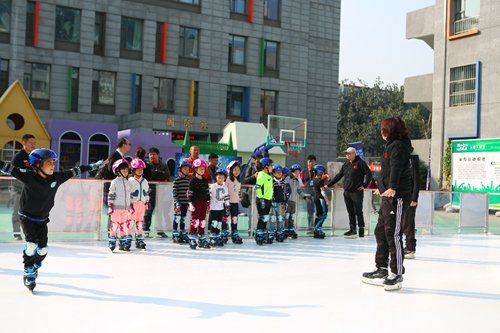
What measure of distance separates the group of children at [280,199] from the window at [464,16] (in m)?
22.1

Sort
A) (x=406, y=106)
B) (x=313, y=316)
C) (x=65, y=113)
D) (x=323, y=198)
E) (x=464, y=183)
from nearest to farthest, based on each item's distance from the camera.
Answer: (x=313, y=316) → (x=323, y=198) → (x=464, y=183) → (x=65, y=113) → (x=406, y=106)

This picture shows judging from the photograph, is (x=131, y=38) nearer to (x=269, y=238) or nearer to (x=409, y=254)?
(x=269, y=238)

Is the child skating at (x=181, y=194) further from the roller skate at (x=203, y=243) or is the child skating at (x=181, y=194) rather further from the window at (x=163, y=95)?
the window at (x=163, y=95)

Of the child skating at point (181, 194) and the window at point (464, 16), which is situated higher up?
→ the window at point (464, 16)

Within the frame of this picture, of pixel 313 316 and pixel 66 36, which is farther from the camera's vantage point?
pixel 66 36

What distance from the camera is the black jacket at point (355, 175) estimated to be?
13.6 meters

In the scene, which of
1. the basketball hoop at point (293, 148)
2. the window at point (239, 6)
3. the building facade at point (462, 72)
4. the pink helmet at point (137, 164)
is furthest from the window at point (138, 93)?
the pink helmet at point (137, 164)

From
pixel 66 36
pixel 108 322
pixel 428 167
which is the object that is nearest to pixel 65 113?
pixel 66 36

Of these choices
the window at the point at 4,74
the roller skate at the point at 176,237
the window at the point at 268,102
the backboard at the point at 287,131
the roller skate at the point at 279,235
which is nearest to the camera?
the roller skate at the point at 176,237

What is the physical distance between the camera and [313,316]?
18.5 feet

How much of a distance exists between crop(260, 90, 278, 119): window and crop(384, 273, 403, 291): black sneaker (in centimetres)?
3372

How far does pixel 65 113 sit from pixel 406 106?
4561 cm

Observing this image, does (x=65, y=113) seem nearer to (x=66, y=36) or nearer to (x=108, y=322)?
(x=66, y=36)

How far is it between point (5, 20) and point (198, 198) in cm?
2728
